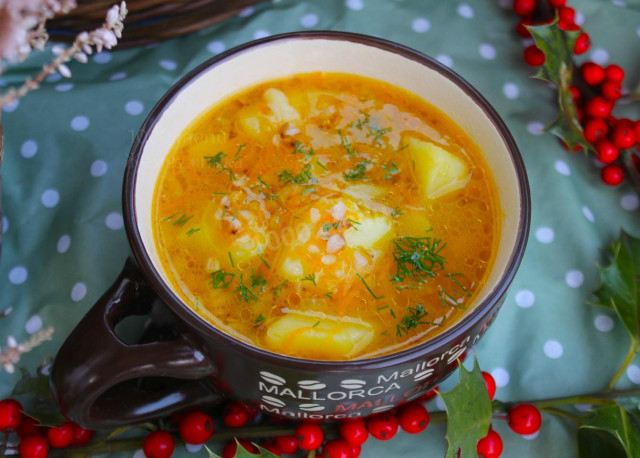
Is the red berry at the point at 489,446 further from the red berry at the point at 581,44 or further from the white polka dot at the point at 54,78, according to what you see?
the white polka dot at the point at 54,78

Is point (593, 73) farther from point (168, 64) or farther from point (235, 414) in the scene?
point (235, 414)

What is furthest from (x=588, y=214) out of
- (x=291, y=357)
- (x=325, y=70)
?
(x=291, y=357)

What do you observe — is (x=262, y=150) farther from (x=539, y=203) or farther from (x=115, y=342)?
(x=539, y=203)

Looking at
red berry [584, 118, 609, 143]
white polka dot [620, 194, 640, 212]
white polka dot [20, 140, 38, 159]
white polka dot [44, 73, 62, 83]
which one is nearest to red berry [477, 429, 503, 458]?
white polka dot [620, 194, 640, 212]

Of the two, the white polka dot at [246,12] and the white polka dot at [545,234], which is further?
the white polka dot at [246,12]

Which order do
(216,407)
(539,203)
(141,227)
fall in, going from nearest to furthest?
(141,227) → (216,407) → (539,203)

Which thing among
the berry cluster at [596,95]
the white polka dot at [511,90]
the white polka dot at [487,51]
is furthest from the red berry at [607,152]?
the white polka dot at [487,51]

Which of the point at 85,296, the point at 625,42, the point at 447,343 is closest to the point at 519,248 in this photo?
the point at 447,343

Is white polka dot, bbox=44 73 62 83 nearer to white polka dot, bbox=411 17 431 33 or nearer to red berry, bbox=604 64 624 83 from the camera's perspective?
white polka dot, bbox=411 17 431 33
